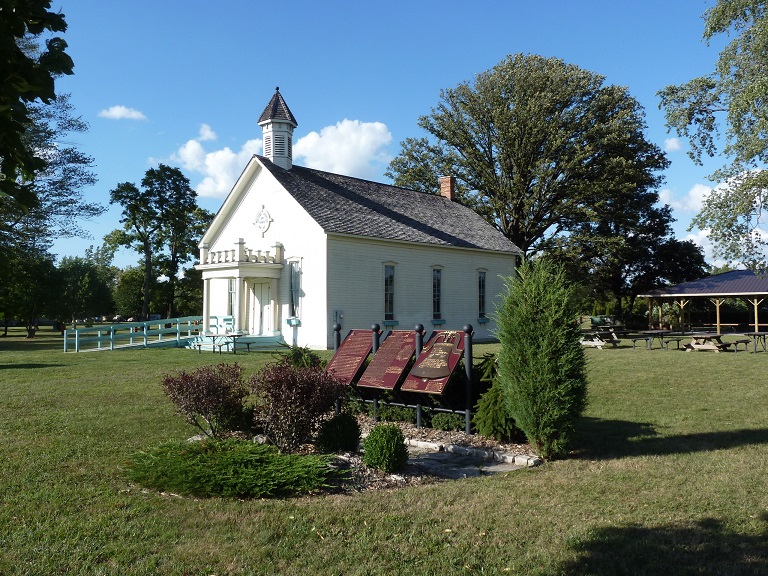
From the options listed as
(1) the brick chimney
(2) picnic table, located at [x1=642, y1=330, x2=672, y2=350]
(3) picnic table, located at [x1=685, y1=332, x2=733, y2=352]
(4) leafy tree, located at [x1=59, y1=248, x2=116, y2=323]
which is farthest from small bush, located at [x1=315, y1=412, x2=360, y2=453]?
(4) leafy tree, located at [x1=59, y1=248, x2=116, y2=323]

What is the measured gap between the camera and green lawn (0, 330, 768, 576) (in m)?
4.57

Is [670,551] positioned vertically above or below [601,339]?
below

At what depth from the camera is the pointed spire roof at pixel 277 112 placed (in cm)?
2873

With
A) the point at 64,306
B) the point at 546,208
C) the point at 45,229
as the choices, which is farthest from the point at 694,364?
the point at 64,306

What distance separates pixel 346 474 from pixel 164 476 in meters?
1.93

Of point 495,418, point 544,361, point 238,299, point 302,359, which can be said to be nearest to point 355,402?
point 302,359

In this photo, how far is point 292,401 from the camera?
7371 mm

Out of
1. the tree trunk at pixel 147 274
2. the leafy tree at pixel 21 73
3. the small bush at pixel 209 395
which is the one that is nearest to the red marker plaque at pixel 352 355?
the small bush at pixel 209 395

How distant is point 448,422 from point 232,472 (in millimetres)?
4206

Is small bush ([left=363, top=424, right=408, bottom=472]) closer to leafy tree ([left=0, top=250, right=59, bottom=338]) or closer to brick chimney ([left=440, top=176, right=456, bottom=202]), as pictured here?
brick chimney ([left=440, top=176, right=456, bottom=202])

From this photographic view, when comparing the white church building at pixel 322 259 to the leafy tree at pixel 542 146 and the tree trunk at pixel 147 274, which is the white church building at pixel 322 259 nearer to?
the leafy tree at pixel 542 146

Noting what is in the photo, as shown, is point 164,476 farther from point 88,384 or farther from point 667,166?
point 667,166

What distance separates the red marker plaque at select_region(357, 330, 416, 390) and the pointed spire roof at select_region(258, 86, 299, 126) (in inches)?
805

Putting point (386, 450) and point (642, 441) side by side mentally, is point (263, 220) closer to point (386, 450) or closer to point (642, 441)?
point (642, 441)
